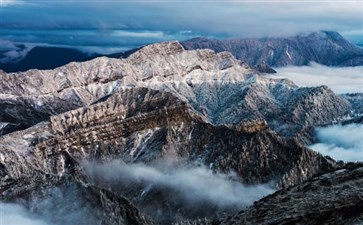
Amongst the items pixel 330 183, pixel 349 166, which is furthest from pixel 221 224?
pixel 349 166

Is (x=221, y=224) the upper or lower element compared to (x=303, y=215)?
lower

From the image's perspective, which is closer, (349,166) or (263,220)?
(263,220)

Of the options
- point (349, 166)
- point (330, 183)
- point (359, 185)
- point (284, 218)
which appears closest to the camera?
point (284, 218)

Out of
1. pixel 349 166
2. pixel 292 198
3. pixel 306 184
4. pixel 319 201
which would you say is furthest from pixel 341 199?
pixel 349 166

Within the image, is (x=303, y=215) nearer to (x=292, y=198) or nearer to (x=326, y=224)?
(x=326, y=224)

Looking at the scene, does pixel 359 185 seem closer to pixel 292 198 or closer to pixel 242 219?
pixel 292 198

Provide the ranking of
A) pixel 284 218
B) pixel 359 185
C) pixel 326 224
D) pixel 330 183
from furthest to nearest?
pixel 330 183, pixel 359 185, pixel 284 218, pixel 326 224
